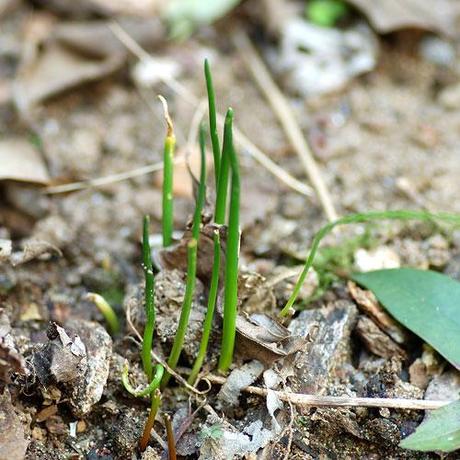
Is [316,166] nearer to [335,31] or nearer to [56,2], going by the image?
[335,31]

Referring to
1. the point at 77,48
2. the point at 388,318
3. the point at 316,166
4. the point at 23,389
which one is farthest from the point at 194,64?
the point at 23,389

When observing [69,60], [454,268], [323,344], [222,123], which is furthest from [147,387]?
[69,60]

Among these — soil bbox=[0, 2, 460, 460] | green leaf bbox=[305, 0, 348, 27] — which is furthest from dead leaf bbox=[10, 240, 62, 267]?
green leaf bbox=[305, 0, 348, 27]

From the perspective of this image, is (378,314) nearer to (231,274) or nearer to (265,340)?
(265,340)

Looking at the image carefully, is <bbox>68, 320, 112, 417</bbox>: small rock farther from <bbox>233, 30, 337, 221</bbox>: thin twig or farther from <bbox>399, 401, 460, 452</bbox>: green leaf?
<bbox>233, 30, 337, 221</bbox>: thin twig

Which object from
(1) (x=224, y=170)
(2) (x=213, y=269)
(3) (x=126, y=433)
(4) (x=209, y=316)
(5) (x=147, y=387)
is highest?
(1) (x=224, y=170)

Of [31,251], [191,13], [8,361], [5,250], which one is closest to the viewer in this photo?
[8,361]
